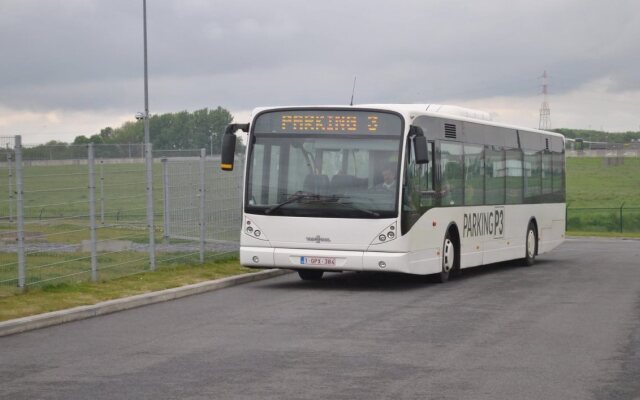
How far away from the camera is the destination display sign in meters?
19.4

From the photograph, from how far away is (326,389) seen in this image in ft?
30.9

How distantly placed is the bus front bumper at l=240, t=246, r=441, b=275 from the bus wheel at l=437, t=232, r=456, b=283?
3.42 ft

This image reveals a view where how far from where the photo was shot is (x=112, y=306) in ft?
51.6

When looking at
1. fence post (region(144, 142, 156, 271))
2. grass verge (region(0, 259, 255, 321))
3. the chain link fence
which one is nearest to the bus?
grass verge (region(0, 259, 255, 321))

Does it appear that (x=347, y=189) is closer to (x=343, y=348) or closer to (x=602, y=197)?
(x=343, y=348)

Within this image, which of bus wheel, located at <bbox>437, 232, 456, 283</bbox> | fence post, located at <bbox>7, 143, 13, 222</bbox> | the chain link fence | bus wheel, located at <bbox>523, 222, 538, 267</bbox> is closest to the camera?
fence post, located at <bbox>7, 143, 13, 222</bbox>

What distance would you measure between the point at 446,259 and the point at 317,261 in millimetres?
2957

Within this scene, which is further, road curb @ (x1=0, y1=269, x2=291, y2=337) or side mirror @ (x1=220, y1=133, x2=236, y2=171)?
side mirror @ (x1=220, y1=133, x2=236, y2=171)

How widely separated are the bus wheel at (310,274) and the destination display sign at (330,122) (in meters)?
2.81

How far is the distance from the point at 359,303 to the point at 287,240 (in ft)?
9.09

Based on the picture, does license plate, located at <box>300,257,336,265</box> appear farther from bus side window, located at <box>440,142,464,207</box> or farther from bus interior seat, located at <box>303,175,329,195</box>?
bus side window, located at <box>440,142,464,207</box>

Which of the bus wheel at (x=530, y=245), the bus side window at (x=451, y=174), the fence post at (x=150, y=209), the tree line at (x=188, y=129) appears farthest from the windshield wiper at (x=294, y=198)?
the tree line at (x=188, y=129)

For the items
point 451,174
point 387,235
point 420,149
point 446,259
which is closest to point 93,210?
point 387,235

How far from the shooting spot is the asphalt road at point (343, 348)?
31.2 feet
